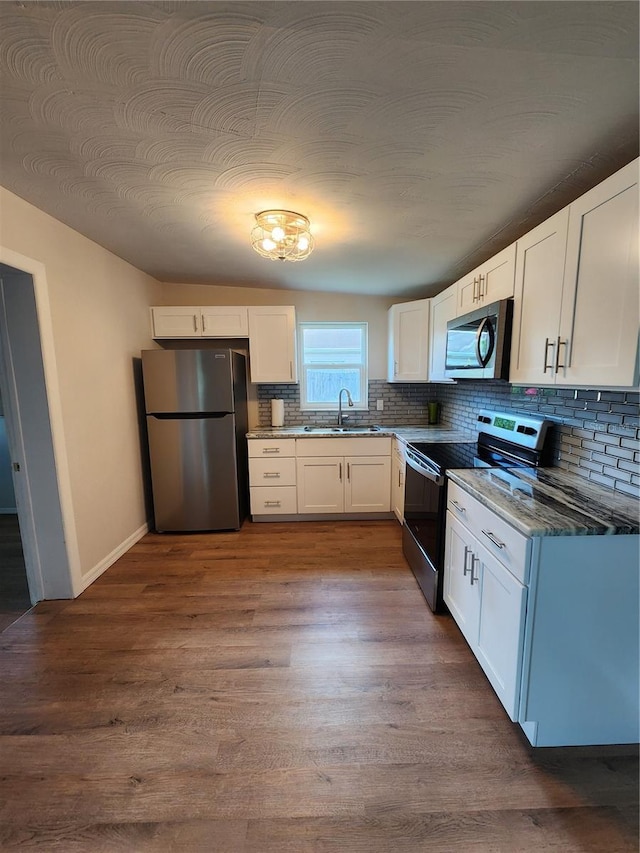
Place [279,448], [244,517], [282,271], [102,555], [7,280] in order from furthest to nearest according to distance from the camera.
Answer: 1. [244,517]
2. [279,448]
3. [282,271]
4. [102,555]
5. [7,280]

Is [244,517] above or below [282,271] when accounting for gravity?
below

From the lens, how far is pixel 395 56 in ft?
3.03

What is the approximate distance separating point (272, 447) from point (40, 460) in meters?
1.67

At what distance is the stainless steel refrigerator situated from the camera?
9.07 ft

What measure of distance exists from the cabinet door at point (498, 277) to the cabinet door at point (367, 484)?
1620 mm

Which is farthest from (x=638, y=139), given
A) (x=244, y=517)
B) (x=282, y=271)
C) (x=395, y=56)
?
(x=244, y=517)

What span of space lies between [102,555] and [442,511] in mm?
2389

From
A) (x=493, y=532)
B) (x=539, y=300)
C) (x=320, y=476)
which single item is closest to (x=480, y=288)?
(x=539, y=300)

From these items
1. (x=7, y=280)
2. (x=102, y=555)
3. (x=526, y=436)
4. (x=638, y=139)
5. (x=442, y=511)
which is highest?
(x=638, y=139)

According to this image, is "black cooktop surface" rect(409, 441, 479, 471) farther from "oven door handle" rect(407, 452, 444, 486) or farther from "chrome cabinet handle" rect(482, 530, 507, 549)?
"chrome cabinet handle" rect(482, 530, 507, 549)

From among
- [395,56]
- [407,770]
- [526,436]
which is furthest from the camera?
[526,436]

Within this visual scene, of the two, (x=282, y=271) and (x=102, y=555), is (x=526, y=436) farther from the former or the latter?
(x=102, y=555)

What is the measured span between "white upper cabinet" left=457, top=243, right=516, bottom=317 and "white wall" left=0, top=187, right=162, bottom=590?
262 cm

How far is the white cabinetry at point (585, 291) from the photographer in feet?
3.59
